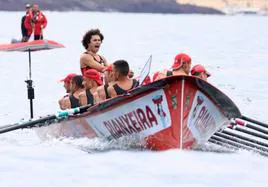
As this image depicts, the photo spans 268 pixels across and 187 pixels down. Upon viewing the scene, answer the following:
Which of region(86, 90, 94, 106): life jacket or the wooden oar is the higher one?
region(86, 90, 94, 106): life jacket

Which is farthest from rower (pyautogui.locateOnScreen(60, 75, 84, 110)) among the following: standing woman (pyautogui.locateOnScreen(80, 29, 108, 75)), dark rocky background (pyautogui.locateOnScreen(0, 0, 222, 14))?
dark rocky background (pyautogui.locateOnScreen(0, 0, 222, 14))

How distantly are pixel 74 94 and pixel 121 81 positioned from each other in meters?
0.99

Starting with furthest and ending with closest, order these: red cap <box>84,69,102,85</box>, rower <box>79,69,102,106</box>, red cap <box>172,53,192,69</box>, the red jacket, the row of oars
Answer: the red jacket → red cap <box>84,69,102,85</box> → rower <box>79,69,102,106</box> → the row of oars → red cap <box>172,53,192,69</box>

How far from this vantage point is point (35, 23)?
78.8ft

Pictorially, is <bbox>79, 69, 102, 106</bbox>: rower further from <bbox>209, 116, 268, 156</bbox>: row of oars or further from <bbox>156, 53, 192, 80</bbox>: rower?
<bbox>209, 116, 268, 156</bbox>: row of oars

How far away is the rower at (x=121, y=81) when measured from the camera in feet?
→ 46.5

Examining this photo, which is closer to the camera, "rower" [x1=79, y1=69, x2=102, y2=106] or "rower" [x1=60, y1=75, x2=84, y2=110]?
"rower" [x1=79, y1=69, x2=102, y2=106]

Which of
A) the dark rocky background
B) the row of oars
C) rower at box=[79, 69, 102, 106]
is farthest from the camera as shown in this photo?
the dark rocky background

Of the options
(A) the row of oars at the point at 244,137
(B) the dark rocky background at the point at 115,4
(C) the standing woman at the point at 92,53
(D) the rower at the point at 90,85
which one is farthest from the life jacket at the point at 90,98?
(B) the dark rocky background at the point at 115,4

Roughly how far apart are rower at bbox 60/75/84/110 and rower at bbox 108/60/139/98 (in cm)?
81

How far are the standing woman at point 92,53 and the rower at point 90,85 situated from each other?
905 millimetres

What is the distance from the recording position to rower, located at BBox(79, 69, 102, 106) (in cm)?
1471

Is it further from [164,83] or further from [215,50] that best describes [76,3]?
[164,83]

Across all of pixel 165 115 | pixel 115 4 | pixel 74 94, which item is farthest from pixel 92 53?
pixel 115 4
